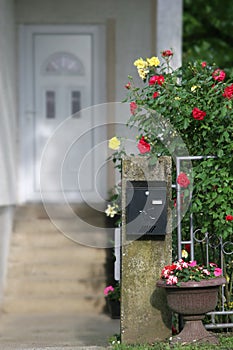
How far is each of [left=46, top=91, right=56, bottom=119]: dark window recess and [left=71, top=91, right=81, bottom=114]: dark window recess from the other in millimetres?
244

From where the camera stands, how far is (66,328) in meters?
8.27

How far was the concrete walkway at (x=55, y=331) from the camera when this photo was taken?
7030 mm

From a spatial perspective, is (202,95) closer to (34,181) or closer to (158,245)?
(158,245)

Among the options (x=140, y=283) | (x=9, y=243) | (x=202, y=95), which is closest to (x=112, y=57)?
(x=9, y=243)

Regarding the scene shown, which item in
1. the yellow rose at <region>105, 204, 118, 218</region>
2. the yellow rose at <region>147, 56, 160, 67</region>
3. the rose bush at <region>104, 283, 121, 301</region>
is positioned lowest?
the rose bush at <region>104, 283, 121, 301</region>

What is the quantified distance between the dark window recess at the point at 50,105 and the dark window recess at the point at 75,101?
24 cm

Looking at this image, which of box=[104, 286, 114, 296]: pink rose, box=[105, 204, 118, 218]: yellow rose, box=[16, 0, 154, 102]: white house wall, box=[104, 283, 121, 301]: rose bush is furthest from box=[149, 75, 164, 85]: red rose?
box=[16, 0, 154, 102]: white house wall

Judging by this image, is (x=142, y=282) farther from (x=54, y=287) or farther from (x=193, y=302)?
(x=54, y=287)

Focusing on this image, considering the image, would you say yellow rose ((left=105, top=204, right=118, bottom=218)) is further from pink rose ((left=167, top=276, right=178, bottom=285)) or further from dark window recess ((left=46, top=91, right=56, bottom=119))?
dark window recess ((left=46, top=91, right=56, bottom=119))

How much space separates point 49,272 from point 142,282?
140 inches

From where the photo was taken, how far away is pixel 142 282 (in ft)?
21.0

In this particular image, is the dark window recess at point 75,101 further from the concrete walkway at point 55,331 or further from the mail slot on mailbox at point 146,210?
the mail slot on mailbox at point 146,210

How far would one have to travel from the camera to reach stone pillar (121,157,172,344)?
250 inches

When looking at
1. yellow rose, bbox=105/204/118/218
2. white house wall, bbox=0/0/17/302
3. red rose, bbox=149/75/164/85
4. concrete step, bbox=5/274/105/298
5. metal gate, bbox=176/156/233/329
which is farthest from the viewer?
white house wall, bbox=0/0/17/302
